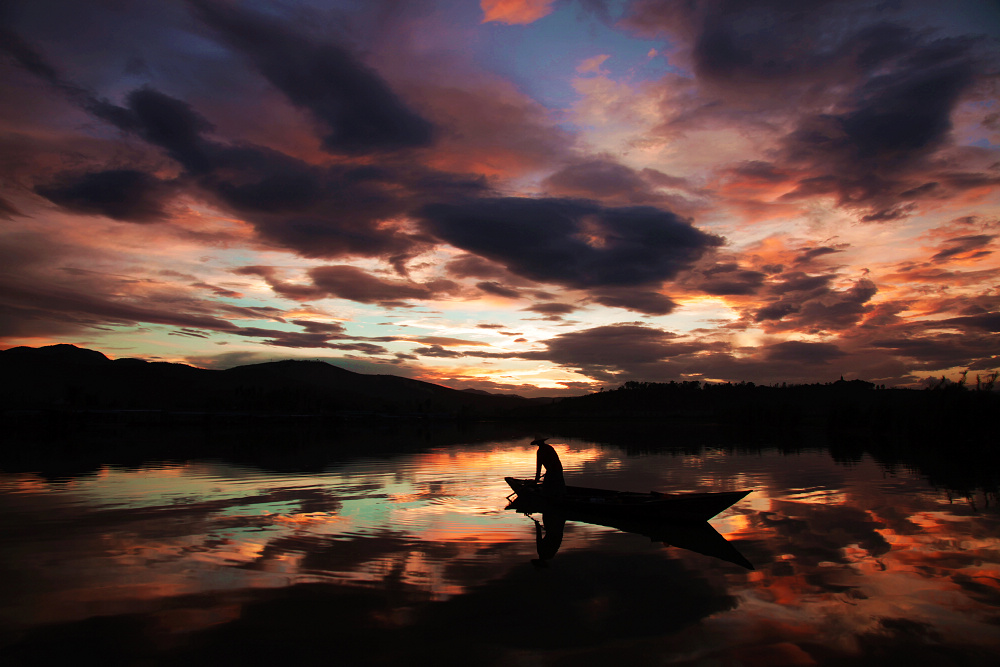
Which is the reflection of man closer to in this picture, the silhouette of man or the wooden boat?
the wooden boat

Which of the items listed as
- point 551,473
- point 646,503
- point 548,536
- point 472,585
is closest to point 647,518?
point 646,503

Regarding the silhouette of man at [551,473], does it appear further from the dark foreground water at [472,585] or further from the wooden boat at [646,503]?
the dark foreground water at [472,585]

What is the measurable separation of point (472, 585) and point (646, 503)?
7.66 meters

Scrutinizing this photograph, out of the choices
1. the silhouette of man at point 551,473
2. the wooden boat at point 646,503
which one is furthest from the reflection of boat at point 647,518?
the silhouette of man at point 551,473

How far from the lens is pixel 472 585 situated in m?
11.4

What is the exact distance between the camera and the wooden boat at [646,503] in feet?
54.7

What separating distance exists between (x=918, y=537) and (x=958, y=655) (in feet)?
28.8

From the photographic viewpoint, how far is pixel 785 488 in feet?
83.4

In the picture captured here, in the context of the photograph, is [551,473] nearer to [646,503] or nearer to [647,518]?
[647,518]

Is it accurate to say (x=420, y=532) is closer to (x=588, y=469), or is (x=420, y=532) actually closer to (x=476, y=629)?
(x=476, y=629)

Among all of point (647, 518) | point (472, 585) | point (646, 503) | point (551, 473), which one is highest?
point (551, 473)

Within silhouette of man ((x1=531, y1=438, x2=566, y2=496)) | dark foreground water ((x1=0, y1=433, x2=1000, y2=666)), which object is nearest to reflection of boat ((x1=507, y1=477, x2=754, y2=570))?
silhouette of man ((x1=531, y1=438, x2=566, y2=496))

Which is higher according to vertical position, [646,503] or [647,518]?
[646,503]

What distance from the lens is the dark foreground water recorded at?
27.7 ft
